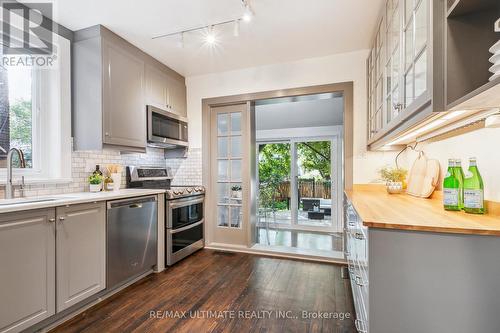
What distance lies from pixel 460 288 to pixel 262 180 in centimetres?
452

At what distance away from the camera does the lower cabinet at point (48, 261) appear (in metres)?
1.47

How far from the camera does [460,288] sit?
1.00m

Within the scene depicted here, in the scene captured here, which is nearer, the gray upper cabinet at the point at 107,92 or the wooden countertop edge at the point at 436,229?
the wooden countertop edge at the point at 436,229

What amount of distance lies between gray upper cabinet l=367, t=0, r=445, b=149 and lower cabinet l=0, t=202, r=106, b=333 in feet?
7.68

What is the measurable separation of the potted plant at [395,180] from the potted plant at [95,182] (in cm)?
294

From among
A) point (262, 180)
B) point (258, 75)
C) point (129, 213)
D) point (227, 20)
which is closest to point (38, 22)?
point (227, 20)

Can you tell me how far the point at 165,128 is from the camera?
3.18 m

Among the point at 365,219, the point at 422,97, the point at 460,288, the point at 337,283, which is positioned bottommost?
the point at 337,283

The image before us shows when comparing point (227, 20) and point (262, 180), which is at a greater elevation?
point (227, 20)

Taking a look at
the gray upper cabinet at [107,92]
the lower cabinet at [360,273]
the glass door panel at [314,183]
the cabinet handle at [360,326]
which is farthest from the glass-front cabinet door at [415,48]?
the glass door panel at [314,183]

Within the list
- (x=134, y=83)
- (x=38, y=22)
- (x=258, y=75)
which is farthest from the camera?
(x=258, y=75)

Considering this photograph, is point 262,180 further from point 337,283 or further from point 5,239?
point 5,239

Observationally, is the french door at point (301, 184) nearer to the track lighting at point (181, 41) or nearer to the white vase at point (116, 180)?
the track lighting at point (181, 41)

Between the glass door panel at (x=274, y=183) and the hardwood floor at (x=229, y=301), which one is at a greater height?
the glass door panel at (x=274, y=183)
